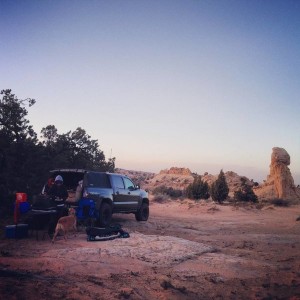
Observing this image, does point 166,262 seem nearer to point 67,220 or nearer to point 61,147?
point 67,220

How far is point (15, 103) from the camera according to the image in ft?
48.5

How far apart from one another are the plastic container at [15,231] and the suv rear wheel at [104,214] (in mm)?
2573

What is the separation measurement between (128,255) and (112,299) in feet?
9.02

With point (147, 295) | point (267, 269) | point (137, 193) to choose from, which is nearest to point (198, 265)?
point (267, 269)

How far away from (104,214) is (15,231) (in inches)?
123

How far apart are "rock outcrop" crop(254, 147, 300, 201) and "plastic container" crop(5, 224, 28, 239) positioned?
92.9ft

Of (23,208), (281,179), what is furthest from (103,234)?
(281,179)

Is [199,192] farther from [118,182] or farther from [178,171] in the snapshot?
[178,171]

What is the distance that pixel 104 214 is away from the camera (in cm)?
Result: 1093

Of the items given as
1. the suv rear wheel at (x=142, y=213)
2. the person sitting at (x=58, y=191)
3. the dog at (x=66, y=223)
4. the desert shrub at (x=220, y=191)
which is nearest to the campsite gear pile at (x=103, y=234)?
the dog at (x=66, y=223)

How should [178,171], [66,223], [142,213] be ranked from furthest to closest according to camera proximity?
[178,171]
[142,213]
[66,223]

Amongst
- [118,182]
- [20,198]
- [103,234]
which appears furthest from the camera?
[118,182]

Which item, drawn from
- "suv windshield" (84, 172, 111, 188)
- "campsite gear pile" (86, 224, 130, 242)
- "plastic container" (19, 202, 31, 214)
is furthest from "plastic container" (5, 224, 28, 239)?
"suv windshield" (84, 172, 111, 188)

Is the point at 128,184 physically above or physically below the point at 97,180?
below
